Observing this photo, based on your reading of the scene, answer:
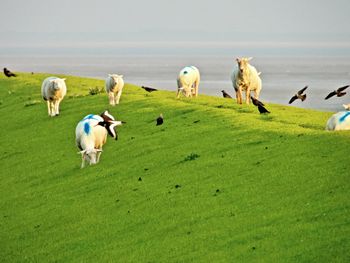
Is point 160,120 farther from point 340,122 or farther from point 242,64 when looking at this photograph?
point 340,122

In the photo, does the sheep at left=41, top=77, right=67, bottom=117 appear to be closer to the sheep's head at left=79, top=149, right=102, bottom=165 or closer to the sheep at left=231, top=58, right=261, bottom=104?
the sheep at left=231, top=58, right=261, bottom=104

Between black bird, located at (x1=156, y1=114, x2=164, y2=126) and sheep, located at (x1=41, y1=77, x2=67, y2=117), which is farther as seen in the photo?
sheep, located at (x1=41, y1=77, x2=67, y2=117)

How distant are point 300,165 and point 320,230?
16.0 feet

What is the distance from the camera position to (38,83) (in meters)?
51.8

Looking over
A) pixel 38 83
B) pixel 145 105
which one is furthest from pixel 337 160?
pixel 38 83

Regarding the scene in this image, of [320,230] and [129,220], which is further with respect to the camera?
[129,220]

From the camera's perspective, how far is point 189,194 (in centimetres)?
1881

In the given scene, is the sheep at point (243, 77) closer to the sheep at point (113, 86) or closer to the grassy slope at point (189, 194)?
the grassy slope at point (189, 194)

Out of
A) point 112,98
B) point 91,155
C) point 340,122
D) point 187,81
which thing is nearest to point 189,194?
point 340,122

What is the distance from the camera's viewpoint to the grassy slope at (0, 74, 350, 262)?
14.8m

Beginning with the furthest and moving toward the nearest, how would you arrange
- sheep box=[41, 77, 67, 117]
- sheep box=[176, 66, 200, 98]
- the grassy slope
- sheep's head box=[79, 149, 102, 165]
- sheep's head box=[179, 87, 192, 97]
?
1. sheep's head box=[179, 87, 192, 97]
2. sheep box=[176, 66, 200, 98]
3. sheep box=[41, 77, 67, 117]
4. sheep's head box=[79, 149, 102, 165]
5. the grassy slope

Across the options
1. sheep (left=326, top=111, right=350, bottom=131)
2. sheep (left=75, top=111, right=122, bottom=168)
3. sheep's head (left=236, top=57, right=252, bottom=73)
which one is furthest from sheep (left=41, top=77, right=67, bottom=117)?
sheep (left=326, top=111, right=350, bottom=131)

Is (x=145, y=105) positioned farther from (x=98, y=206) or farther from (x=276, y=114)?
(x=98, y=206)

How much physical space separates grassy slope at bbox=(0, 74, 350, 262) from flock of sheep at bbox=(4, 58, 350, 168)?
0.69m
